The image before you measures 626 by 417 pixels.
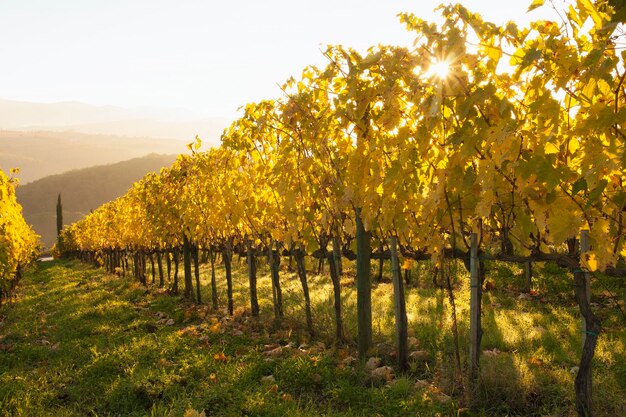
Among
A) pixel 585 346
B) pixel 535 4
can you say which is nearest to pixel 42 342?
pixel 585 346

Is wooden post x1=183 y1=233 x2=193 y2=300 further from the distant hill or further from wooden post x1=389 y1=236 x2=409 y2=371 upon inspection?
the distant hill

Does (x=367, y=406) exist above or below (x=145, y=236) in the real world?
below

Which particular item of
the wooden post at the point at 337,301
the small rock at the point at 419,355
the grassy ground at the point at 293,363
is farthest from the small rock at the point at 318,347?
the small rock at the point at 419,355

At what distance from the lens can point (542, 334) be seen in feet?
22.2

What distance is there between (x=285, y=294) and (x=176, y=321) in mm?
2810

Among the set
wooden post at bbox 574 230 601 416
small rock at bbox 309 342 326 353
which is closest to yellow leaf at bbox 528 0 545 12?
wooden post at bbox 574 230 601 416

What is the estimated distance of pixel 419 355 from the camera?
5.75m

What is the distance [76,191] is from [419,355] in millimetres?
135450

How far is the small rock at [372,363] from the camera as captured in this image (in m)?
5.44

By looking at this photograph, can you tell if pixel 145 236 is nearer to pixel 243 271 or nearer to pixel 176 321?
pixel 243 271

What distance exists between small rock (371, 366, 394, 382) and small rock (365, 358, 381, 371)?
20cm

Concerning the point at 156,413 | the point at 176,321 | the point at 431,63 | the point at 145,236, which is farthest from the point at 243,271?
the point at 431,63

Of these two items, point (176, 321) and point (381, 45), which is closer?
point (381, 45)

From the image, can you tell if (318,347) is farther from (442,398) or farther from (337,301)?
(442,398)
